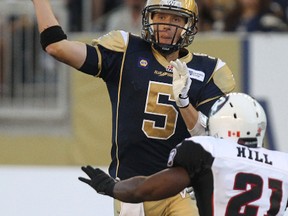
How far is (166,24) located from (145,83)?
34cm

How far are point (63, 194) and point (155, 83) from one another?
2082 mm

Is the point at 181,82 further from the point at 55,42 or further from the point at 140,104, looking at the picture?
the point at 55,42

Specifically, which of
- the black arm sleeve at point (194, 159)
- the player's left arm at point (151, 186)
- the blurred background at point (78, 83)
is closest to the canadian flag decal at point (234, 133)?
the black arm sleeve at point (194, 159)

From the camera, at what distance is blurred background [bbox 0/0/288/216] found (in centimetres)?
941

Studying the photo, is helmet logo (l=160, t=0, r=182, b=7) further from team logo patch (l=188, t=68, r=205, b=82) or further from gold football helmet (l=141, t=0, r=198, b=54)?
team logo patch (l=188, t=68, r=205, b=82)

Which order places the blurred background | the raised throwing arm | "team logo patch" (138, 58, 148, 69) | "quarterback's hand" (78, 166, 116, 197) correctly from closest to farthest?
"quarterback's hand" (78, 166, 116, 197)
the raised throwing arm
"team logo patch" (138, 58, 148, 69)
the blurred background

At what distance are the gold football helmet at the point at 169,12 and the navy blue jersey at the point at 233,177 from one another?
128 centimetres

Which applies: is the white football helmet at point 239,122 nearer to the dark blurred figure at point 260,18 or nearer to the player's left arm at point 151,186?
the player's left arm at point 151,186

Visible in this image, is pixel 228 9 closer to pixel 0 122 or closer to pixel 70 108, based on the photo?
pixel 70 108

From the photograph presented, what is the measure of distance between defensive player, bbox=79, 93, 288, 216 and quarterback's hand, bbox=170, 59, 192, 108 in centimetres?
83

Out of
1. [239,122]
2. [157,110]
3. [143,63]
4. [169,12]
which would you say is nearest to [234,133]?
[239,122]

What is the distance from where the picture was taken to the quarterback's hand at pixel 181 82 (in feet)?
15.8

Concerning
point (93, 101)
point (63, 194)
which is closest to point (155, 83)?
point (63, 194)

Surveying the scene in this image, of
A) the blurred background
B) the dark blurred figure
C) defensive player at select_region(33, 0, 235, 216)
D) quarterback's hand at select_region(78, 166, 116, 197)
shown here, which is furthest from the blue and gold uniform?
the dark blurred figure
